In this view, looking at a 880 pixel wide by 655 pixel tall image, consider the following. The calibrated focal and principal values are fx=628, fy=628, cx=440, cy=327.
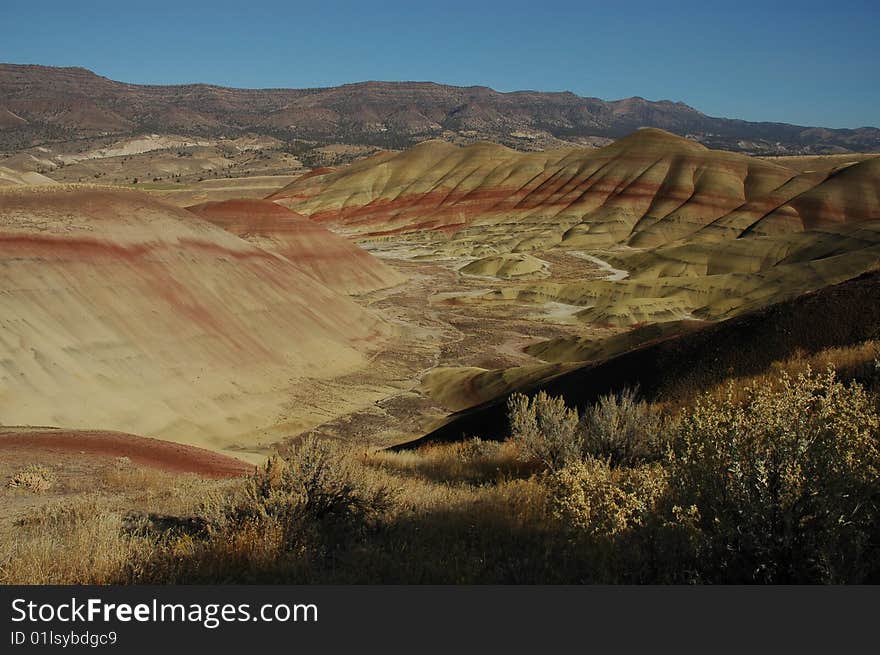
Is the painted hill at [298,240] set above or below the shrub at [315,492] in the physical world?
above

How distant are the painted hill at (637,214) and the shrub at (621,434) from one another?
4026cm

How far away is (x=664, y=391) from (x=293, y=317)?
26.3m

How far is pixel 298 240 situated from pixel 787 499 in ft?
184

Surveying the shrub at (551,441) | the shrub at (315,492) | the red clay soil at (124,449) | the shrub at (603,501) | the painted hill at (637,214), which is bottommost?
the red clay soil at (124,449)

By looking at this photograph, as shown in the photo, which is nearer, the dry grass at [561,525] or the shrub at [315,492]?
the dry grass at [561,525]

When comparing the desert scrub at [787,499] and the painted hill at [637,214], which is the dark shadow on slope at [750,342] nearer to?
the desert scrub at [787,499]

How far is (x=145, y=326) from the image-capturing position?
91.6 ft

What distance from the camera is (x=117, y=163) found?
184 m

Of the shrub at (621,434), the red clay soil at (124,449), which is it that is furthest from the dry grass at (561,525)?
the red clay soil at (124,449)

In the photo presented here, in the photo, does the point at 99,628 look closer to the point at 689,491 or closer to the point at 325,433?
the point at 689,491

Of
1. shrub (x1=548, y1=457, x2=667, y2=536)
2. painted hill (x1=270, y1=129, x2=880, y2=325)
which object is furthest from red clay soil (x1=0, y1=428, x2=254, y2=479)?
painted hill (x1=270, y1=129, x2=880, y2=325)

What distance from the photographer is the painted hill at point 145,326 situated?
23203 mm

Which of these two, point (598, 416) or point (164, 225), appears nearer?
point (598, 416)

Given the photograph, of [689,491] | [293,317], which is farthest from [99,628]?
[293,317]
